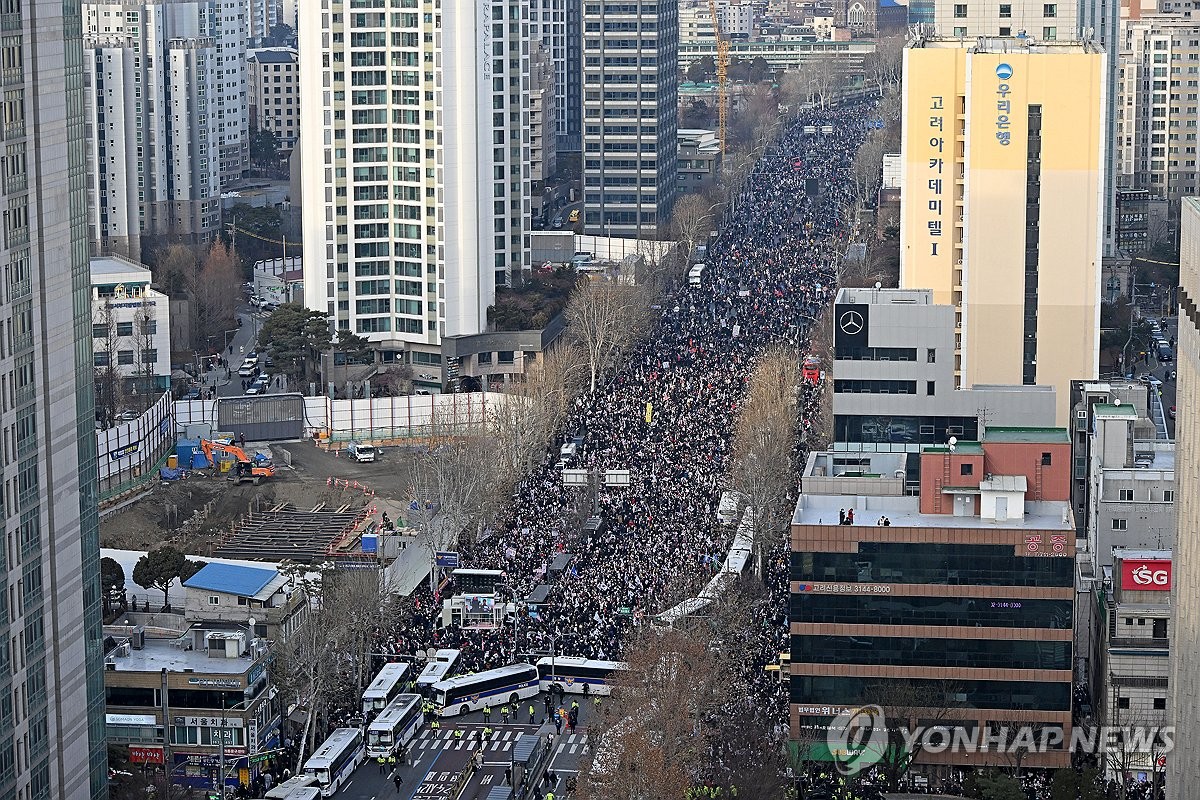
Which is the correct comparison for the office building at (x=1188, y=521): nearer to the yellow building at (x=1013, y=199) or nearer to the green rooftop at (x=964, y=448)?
the green rooftop at (x=964, y=448)

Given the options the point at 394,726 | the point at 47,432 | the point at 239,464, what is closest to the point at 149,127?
the point at 239,464

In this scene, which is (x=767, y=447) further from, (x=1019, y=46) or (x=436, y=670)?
(x=436, y=670)

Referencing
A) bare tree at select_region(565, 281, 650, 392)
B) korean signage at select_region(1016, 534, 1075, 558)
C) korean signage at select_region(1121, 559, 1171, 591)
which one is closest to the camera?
korean signage at select_region(1016, 534, 1075, 558)

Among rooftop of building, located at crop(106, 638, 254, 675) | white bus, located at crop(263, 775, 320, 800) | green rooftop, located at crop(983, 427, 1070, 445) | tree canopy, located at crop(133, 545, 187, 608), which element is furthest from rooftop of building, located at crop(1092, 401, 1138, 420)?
tree canopy, located at crop(133, 545, 187, 608)

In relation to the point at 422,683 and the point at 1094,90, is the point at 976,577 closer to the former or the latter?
the point at 422,683

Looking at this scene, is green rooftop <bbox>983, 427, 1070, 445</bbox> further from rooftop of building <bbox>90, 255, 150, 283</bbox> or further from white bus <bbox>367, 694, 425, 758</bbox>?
rooftop of building <bbox>90, 255, 150, 283</bbox>

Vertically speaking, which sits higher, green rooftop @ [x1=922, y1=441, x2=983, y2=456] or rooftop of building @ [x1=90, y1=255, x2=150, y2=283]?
rooftop of building @ [x1=90, y1=255, x2=150, y2=283]
